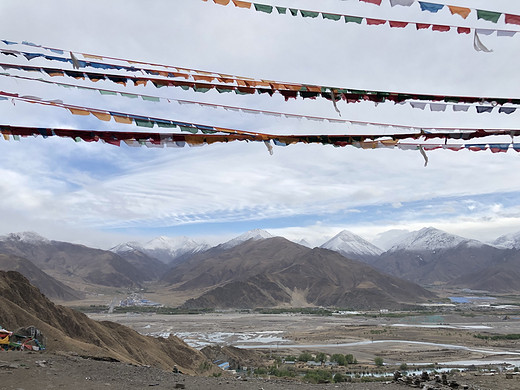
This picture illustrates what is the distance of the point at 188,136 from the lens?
599 cm

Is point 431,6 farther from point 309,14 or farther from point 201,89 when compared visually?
point 201,89

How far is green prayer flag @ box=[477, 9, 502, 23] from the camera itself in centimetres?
523

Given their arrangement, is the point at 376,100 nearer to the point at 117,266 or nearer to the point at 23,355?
the point at 23,355

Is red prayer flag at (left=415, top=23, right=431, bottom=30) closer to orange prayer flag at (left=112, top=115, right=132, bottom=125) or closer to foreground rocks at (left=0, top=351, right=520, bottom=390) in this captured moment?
orange prayer flag at (left=112, top=115, right=132, bottom=125)

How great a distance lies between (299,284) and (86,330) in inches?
4095

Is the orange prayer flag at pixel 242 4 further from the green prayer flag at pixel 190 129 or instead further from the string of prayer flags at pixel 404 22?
the green prayer flag at pixel 190 129

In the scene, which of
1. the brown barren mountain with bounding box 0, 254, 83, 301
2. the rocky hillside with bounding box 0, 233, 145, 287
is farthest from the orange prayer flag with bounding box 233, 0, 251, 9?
the rocky hillside with bounding box 0, 233, 145, 287

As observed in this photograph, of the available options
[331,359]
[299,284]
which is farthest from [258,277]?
[331,359]

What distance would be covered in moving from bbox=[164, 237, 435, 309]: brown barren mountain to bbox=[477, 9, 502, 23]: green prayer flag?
104 m

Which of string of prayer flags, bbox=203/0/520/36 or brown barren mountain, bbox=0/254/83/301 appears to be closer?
string of prayer flags, bbox=203/0/520/36

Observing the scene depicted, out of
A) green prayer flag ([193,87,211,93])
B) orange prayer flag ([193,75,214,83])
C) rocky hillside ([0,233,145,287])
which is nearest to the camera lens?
green prayer flag ([193,87,211,93])

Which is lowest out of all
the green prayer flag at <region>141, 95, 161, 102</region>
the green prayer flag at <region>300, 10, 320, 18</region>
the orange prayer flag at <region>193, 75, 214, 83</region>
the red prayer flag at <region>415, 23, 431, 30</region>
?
the green prayer flag at <region>141, 95, 161, 102</region>

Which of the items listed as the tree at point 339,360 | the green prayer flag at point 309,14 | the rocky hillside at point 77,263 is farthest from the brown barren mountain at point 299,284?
the green prayer flag at point 309,14

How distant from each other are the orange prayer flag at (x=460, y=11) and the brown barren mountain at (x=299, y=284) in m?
104
